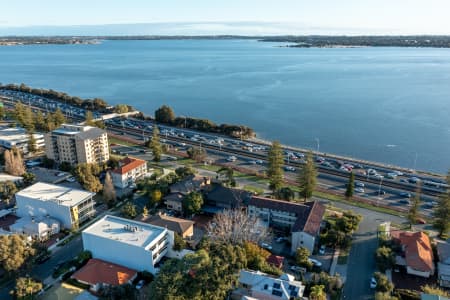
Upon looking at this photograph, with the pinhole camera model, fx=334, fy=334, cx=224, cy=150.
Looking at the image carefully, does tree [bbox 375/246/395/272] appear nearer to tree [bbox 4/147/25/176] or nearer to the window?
the window

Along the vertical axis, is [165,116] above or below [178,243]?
above

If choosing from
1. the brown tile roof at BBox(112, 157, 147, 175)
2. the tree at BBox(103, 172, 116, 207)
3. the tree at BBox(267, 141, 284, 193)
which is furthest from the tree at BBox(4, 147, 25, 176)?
the tree at BBox(267, 141, 284, 193)

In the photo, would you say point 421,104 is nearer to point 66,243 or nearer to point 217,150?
point 217,150

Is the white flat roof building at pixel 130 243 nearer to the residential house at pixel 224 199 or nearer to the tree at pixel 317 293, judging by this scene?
the residential house at pixel 224 199

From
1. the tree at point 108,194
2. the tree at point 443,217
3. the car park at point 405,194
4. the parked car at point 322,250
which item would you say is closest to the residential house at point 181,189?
the tree at point 108,194

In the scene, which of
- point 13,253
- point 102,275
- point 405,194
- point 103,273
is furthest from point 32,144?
point 405,194

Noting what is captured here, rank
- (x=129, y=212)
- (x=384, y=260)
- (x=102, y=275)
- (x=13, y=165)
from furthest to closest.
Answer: (x=13, y=165) → (x=129, y=212) → (x=384, y=260) → (x=102, y=275)

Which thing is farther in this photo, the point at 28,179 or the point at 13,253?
the point at 28,179

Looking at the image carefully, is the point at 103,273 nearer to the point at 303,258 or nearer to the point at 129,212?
the point at 129,212
